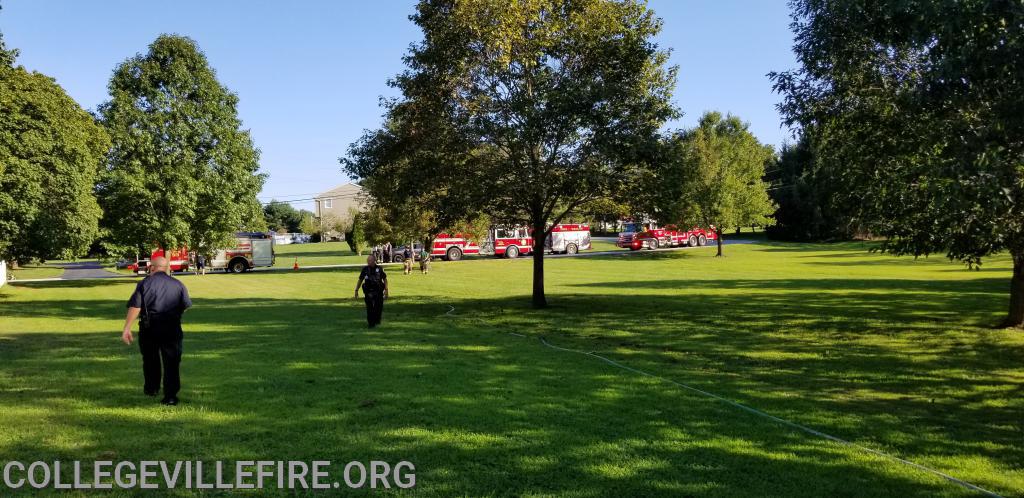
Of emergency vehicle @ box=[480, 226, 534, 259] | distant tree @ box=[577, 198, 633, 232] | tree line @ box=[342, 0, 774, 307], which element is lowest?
emergency vehicle @ box=[480, 226, 534, 259]

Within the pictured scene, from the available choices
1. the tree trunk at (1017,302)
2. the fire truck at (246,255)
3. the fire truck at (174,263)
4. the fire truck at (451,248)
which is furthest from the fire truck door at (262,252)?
the tree trunk at (1017,302)

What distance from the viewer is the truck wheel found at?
44375 millimetres

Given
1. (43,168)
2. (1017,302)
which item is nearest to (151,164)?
(43,168)

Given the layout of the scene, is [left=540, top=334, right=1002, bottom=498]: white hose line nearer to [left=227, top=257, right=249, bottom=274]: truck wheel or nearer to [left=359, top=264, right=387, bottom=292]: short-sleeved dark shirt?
[left=359, top=264, right=387, bottom=292]: short-sleeved dark shirt

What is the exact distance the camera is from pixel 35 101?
21.1 meters

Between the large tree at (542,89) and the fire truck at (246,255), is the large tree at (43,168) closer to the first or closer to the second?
the large tree at (542,89)

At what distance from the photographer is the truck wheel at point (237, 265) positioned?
4438 centimetres

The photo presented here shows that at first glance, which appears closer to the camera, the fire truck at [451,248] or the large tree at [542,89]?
the large tree at [542,89]

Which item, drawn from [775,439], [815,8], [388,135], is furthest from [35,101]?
[775,439]

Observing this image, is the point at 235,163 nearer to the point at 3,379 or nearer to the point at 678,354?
the point at 3,379

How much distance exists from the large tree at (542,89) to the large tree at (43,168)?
39.6ft

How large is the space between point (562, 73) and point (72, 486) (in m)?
15.1

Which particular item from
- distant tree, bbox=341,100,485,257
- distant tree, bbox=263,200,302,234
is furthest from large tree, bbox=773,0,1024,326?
distant tree, bbox=263,200,302,234

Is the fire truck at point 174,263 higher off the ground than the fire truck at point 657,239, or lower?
lower
